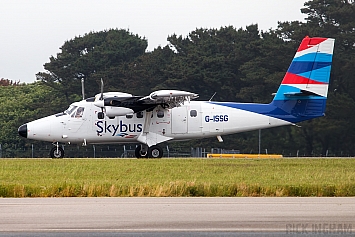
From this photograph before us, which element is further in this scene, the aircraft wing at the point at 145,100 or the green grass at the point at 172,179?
the aircraft wing at the point at 145,100

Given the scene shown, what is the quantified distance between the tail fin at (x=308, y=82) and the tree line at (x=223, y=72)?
642 inches

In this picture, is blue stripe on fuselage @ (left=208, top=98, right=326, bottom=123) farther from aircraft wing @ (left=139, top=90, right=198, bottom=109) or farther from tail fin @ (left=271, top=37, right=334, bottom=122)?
aircraft wing @ (left=139, top=90, right=198, bottom=109)

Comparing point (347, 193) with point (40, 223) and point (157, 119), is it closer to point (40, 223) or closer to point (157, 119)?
point (40, 223)

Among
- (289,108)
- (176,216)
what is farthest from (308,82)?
(176,216)

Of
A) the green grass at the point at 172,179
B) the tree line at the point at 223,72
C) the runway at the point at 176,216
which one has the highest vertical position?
the tree line at the point at 223,72

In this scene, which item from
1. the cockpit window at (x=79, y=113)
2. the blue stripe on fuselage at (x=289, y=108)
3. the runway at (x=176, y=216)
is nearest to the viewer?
the runway at (x=176, y=216)

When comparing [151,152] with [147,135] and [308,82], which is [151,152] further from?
[308,82]

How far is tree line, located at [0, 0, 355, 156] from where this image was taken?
5200 centimetres

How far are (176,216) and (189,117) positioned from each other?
21162mm

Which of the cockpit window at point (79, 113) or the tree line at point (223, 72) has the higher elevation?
the tree line at point (223, 72)

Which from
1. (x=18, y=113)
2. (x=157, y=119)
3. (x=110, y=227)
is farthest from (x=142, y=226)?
(x=18, y=113)

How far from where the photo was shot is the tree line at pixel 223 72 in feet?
171

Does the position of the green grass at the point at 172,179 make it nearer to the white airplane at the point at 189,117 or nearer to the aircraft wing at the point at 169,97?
the aircraft wing at the point at 169,97

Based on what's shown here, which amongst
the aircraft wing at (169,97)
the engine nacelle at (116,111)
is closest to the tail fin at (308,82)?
the aircraft wing at (169,97)
